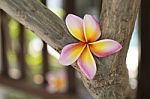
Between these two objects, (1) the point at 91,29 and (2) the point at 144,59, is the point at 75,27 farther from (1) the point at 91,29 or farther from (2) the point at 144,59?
(2) the point at 144,59

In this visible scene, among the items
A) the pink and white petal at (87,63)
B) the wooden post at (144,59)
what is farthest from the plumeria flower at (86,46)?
the wooden post at (144,59)

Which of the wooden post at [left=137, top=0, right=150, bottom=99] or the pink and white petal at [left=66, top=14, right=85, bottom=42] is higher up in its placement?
the wooden post at [left=137, top=0, right=150, bottom=99]

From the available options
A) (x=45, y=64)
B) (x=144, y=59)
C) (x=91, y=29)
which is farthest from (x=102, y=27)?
(x=45, y=64)

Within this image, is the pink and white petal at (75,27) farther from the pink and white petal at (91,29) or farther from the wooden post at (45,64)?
the wooden post at (45,64)

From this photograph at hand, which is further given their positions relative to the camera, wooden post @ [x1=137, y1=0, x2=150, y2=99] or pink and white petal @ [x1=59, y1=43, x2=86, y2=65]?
wooden post @ [x1=137, y1=0, x2=150, y2=99]

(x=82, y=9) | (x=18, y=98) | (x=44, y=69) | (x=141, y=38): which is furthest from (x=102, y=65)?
(x=18, y=98)

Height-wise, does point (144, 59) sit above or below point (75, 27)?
above

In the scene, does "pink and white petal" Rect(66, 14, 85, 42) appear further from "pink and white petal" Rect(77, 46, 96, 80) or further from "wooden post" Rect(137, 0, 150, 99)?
"wooden post" Rect(137, 0, 150, 99)

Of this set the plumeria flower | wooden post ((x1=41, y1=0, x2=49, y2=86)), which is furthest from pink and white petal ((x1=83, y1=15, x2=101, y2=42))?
wooden post ((x1=41, y1=0, x2=49, y2=86))
